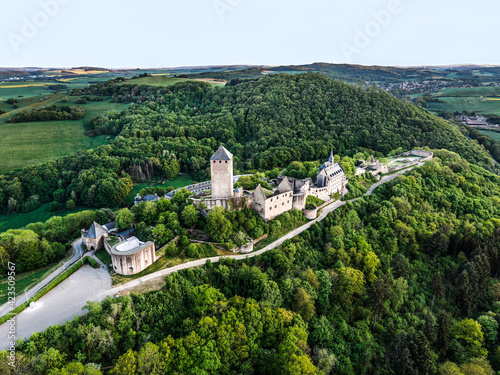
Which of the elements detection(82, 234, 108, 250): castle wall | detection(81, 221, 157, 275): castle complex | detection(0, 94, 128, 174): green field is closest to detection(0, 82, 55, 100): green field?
detection(0, 94, 128, 174): green field

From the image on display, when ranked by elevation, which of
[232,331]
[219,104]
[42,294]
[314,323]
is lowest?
[314,323]

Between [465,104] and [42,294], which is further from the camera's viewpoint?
[465,104]

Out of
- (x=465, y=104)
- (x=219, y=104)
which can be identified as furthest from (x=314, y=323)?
(x=465, y=104)

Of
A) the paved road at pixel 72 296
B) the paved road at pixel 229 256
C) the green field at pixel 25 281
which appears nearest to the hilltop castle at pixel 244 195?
the paved road at pixel 229 256

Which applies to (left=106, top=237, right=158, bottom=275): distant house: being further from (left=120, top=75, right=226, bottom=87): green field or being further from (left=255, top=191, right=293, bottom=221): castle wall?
(left=120, top=75, right=226, bottom=87): green field

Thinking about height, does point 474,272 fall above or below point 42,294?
below

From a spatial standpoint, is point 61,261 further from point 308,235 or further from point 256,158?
point 256,158
